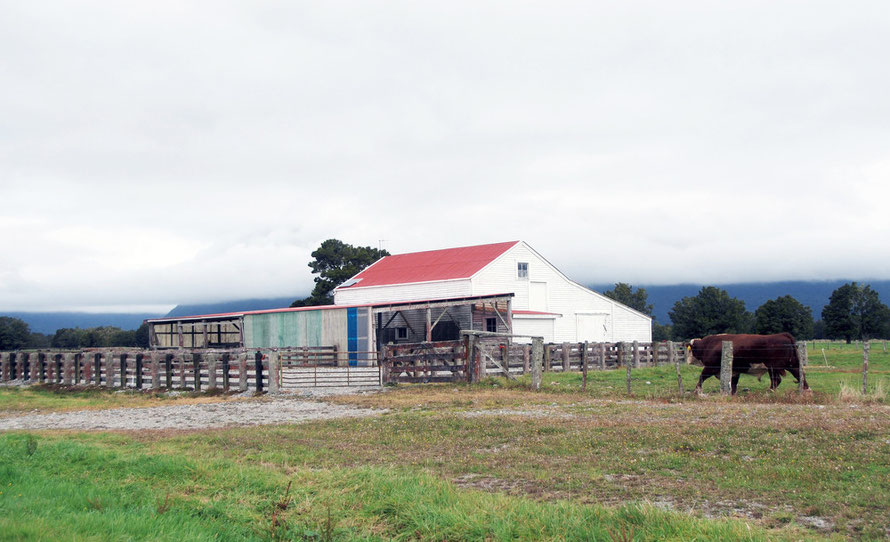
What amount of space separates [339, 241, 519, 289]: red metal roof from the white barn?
11 cm

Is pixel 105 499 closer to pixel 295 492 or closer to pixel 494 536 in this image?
pixel 295 492

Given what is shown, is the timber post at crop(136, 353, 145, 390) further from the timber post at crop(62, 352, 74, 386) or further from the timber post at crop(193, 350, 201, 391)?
the timber post at crop(62, 352, 74, 386)

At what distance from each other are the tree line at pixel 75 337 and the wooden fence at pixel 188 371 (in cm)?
7953

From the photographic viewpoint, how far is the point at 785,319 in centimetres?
9394

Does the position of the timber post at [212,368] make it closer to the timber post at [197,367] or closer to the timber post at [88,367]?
the timber post at [197,367]

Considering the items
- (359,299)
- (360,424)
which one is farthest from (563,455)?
(359,299)

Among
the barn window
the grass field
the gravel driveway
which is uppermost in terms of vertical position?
the barn window

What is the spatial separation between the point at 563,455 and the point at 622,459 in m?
0.88

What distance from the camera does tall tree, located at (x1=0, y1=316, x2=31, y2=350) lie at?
108688 millimetres

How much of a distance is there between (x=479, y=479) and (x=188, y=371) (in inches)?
919

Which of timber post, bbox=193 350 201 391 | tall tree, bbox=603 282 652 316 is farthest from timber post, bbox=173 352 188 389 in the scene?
tall tree, bbox=603 282 652 316

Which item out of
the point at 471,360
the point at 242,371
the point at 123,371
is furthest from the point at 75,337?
the point at 471,360

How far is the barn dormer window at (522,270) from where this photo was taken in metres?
48.9

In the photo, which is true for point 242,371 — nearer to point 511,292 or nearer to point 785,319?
point 511,292
